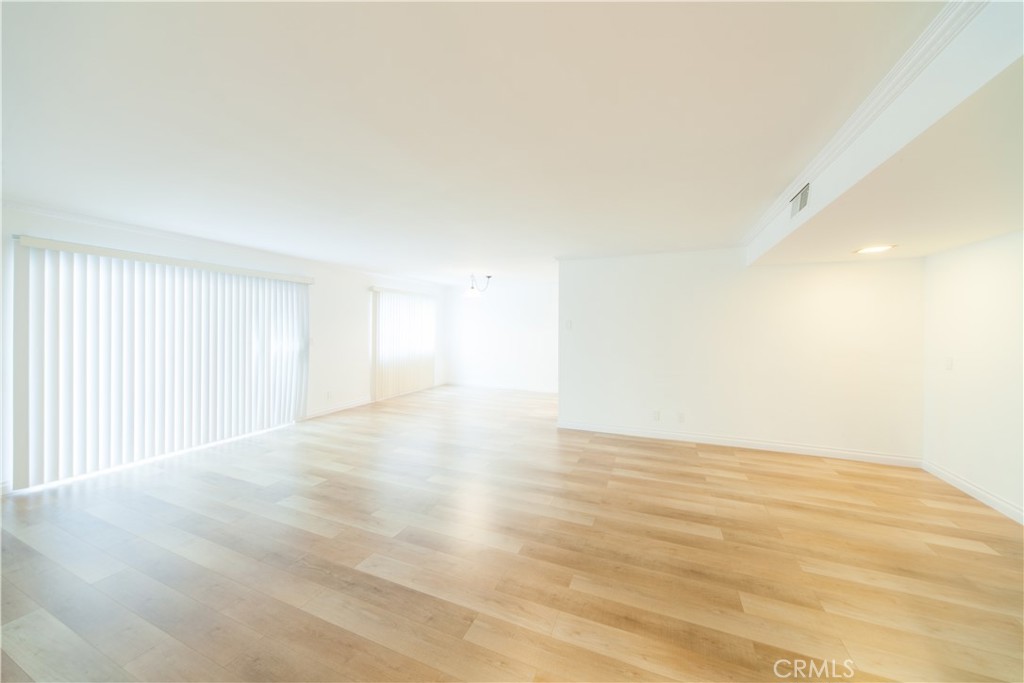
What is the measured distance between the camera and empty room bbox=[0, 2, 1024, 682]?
129cm

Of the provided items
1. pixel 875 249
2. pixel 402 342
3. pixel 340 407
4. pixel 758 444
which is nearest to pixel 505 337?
pixel 402 342

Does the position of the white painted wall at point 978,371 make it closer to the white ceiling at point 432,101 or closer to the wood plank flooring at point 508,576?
the wood plank flooring at point 508,576

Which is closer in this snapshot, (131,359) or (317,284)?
(131,359)

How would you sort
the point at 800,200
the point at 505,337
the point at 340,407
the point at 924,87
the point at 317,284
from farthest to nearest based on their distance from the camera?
the point at 505,337
the point at 340,407
the point at 317,284
the point at 800,200
the point at 924,87

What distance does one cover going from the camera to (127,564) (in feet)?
→ 6.84

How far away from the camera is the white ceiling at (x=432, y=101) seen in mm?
1144

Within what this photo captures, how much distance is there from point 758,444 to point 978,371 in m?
1.87

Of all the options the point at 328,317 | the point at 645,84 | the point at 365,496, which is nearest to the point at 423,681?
the point at 365,496

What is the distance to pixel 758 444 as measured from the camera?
163 inches

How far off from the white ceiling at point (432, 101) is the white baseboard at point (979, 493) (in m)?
2.92

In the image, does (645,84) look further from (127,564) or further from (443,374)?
(443,374)

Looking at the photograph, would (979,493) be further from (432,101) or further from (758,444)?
(432,101)

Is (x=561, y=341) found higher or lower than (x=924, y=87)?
lower

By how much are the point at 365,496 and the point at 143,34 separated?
301 cm
